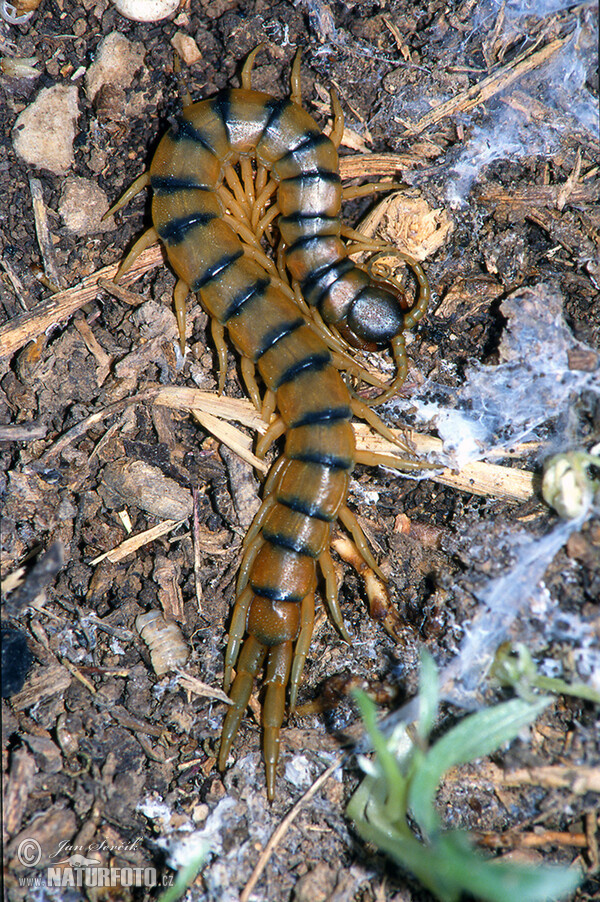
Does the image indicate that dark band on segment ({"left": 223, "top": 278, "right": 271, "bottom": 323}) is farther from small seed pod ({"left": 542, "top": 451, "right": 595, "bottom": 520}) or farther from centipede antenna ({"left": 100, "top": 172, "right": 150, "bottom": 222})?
small seed pod ({"left": 542, "top": 451, "right": 595, "bottom": 520})

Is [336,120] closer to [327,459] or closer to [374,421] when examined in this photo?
[374,421]

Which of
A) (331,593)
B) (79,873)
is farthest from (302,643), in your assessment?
(79,873)

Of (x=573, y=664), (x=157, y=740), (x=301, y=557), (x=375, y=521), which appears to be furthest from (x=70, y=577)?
(x=573, y=664)

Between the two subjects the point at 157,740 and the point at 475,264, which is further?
the point at 475,264

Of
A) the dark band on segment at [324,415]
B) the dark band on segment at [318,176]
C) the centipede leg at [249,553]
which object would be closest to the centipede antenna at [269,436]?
the dark band on segment at [324,415]

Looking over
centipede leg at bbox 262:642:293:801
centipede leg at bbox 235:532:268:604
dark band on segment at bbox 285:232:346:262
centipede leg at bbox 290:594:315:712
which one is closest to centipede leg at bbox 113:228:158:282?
dark band on segment at bbox 285:232:346:262

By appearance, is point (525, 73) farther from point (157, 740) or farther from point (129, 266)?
point (157, 740)
